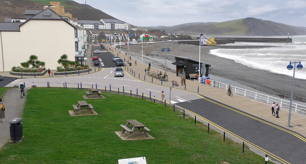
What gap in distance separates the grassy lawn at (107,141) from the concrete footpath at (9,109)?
0.66m

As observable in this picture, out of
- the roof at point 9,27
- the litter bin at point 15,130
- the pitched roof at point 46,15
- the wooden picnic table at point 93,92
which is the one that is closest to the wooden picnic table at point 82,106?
the wooden picnic table at point 93,92

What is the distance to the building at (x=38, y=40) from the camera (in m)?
51.7

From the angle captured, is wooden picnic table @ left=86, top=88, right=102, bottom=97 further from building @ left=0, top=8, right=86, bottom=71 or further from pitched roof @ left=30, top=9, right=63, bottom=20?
pitched roof @ left=30, top=9, right=63, bottom=20

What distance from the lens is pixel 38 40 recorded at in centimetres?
5356

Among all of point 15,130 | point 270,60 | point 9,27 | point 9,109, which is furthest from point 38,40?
point 270,60

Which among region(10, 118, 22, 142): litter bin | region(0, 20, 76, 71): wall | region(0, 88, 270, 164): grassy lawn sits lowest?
region(0, 88, 270, 164): grassy lawn

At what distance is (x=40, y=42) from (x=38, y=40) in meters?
0.55

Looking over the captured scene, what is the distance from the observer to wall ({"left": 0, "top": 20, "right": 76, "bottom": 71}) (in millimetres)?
51906

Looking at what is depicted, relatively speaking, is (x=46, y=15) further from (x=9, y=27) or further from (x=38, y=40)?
(x=9, y=27)

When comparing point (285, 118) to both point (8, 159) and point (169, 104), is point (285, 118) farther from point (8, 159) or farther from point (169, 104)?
point (8, 159)

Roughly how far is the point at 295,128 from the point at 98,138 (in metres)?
15.1

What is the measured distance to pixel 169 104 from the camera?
2617 cm

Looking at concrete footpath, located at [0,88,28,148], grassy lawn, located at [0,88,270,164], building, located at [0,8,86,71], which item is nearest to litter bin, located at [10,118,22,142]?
grassy lawn, located at [0,88,270,164]

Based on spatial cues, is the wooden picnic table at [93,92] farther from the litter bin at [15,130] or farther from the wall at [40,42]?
the wall at [40,42]
